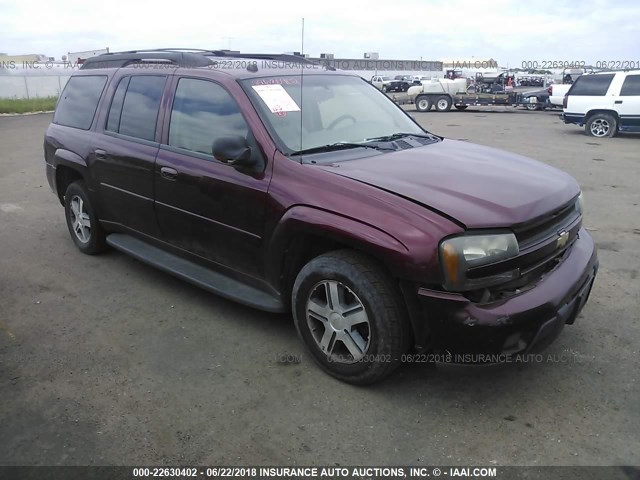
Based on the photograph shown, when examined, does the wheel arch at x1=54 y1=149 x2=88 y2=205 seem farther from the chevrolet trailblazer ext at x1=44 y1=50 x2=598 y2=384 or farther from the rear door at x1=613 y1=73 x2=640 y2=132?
the rear door at x1=613 y1=73 x2=640 y2=132

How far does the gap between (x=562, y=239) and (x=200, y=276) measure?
2.46 metres

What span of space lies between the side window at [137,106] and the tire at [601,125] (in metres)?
14.1

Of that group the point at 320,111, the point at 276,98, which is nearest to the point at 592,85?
the point at 320,111

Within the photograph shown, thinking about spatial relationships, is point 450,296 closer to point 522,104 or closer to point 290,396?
point 290,396

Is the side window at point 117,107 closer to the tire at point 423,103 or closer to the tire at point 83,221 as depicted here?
the tire at point 83,221

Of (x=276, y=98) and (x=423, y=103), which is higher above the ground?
(x=276, y=98)

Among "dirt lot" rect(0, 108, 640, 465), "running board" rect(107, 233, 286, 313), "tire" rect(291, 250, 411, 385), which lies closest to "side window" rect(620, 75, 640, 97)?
"dirt lot" rect(0, 108, 640, 465)

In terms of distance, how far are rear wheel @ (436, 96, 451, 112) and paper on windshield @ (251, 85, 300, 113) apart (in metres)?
23.4

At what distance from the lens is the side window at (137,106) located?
169 inches

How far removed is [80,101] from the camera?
529cm

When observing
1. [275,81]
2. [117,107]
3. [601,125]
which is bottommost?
[601,125]

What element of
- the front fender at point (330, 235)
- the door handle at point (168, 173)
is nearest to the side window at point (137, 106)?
the door handle at point (168, 173)

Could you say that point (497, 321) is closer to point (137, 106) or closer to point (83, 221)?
point (137, 106)

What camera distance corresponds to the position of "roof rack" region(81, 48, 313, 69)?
423 centimetres
